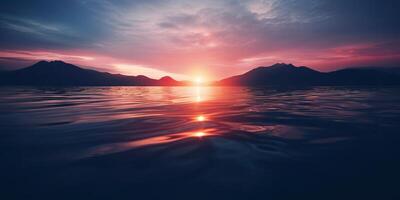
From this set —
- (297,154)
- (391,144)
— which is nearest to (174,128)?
(297,154)

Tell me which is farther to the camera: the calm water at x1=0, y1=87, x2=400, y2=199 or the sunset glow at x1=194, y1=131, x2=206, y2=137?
the sunset glow at x1=194, y1=131, x2=206, y2=137

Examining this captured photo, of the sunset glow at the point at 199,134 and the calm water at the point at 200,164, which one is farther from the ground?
the sunset glow at the point at 199,134

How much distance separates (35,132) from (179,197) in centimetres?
690

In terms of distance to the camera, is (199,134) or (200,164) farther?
(199,134)

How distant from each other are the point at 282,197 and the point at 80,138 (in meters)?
6.06

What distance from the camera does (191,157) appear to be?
183 inches

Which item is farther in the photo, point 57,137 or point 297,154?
point 57,137

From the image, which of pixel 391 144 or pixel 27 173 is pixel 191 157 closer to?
pixel 27 173

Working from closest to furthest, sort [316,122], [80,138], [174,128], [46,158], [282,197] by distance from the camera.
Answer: [282,197] → [46,158] → [80,138] → [174,128] → [316,122]

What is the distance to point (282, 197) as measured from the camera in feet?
10.1

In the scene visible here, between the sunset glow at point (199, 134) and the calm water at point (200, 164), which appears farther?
the sunset glow at point (199, 134)

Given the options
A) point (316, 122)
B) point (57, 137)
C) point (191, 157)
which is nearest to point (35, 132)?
point (57, 137)

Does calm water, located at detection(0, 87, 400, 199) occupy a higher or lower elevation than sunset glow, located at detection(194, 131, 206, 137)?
lower

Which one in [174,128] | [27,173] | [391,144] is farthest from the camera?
[174,128]
